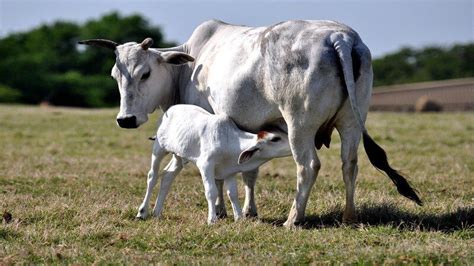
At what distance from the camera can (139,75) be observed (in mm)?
A: 9195

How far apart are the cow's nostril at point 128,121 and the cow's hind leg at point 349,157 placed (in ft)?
7.69

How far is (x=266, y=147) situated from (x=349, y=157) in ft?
2.60

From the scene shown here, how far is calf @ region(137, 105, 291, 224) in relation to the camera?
26.2 ft

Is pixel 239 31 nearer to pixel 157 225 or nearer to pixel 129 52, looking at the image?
pixel 129 52

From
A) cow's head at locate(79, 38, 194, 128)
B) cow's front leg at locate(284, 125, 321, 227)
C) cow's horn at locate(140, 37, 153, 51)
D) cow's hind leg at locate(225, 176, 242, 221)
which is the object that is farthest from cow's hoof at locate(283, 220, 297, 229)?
cow's horn at locate(140, 37, 153, 51)

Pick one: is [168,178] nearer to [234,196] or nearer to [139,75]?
[234,196]

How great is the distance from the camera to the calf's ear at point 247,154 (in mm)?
7848

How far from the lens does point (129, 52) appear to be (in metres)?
9.15

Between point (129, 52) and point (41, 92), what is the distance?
1569 inches

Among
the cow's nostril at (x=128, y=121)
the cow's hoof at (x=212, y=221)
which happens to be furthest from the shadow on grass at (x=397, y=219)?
the cow's nostril at (x=128, y=121)

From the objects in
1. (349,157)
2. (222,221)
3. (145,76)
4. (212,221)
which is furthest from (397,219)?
(145,76)

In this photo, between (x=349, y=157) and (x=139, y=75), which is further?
(x=139, y=75)

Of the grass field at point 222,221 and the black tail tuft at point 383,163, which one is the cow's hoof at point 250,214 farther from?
the black tail tuft at point 383,163

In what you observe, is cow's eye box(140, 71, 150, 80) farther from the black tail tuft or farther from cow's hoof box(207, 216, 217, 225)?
the black tail tuft
